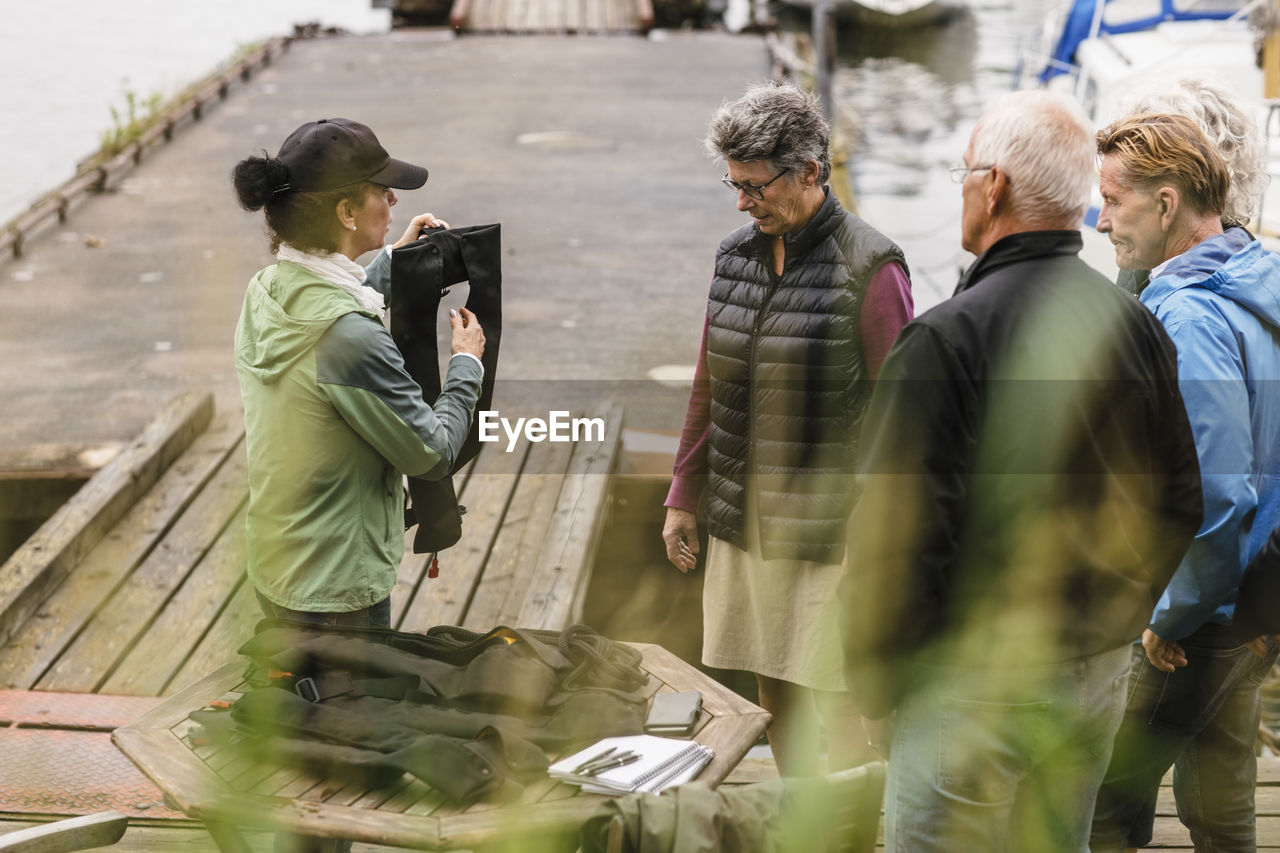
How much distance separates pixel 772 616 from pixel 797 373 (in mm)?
688

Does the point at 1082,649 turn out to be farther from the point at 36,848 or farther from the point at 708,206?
the point at 708,206

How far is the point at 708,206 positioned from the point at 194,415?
706 cm

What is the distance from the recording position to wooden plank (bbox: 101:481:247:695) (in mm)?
4480

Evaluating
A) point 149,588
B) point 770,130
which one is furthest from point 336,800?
point 149,588

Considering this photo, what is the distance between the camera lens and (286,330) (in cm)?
306

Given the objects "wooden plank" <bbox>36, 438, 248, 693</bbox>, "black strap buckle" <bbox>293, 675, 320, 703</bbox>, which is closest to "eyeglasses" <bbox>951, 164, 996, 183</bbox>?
"black strap buckle" <bbox>293, 675, 320, 703</bbox>

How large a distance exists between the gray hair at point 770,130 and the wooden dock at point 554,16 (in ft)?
61.1

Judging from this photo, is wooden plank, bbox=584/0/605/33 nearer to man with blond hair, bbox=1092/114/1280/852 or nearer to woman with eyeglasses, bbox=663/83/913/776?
woman with eyeglasses, bbox=663/83/913/776

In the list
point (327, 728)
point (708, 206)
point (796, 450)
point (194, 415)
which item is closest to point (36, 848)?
point (327, 728)

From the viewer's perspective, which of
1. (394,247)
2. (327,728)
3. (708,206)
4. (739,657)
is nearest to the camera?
(327,728)

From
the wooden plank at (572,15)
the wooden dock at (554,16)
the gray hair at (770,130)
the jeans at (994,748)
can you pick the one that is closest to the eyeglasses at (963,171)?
the gray hair at (770,130)

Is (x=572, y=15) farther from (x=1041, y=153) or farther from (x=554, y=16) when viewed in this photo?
(x=1041, y=153)

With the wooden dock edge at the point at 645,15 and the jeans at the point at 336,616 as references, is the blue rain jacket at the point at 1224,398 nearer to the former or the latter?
the jeans at the point at 336,616

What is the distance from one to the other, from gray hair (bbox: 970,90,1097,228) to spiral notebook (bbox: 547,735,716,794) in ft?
4.17
